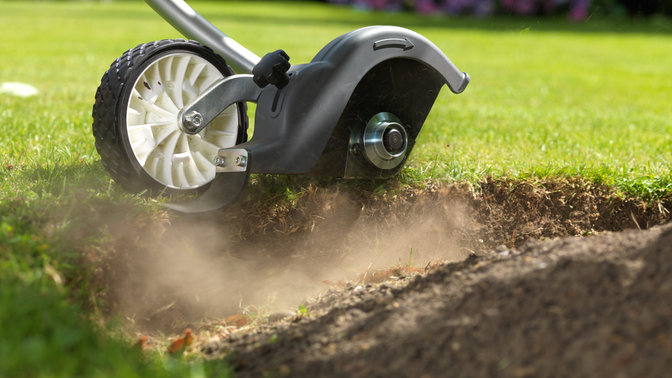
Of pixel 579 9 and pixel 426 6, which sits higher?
pixel 579 9

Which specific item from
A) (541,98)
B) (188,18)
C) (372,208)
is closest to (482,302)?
(372,208)

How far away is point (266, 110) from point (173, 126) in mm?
507

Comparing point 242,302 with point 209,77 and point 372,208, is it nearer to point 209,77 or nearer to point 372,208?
point 372,208

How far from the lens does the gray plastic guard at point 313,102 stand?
111 inches

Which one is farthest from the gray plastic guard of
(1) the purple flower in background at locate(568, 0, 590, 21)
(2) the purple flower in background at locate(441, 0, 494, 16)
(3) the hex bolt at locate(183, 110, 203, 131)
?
(2) the purple flower in background at locate(441, 0, 494, 16)

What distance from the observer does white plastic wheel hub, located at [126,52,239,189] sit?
119 inches

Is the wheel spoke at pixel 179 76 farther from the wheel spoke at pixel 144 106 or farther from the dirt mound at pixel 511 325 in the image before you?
the dirt mound at pixel 511 325

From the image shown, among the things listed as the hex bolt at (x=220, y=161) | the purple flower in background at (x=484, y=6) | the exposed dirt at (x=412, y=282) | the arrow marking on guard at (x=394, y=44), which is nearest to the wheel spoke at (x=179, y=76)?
the hex bolt at (x=220, y=161)

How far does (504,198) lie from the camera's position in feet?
11.5

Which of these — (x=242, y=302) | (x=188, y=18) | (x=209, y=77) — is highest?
(x=188, y=18)

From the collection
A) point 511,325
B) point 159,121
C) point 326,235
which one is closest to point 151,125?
point 159,121

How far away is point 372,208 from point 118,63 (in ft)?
4.59

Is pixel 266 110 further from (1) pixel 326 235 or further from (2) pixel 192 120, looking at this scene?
(1) pixel 326 235

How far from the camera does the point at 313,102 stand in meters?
2.82
